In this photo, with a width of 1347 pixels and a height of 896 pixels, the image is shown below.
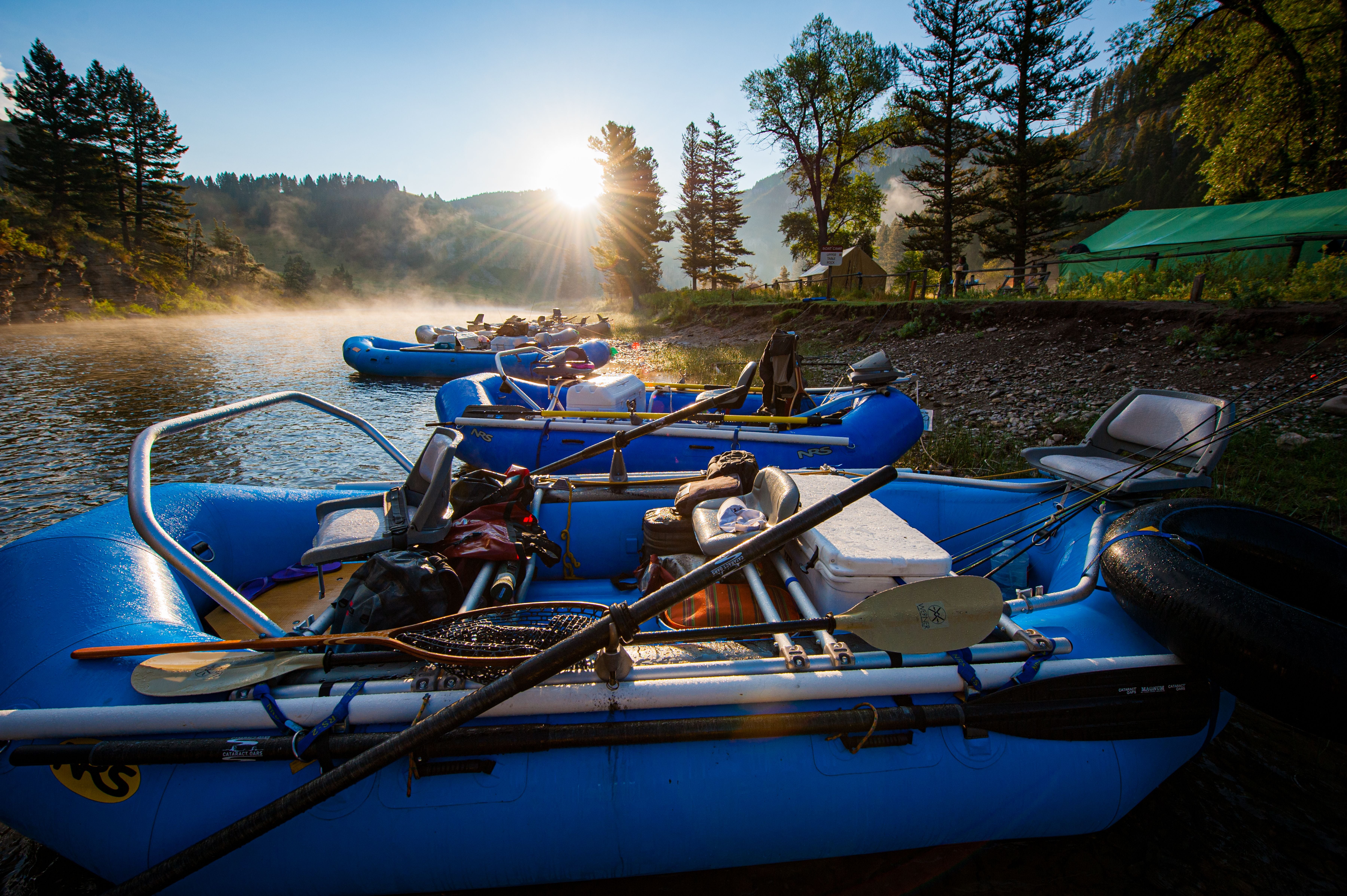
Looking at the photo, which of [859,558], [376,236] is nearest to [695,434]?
[859,558]

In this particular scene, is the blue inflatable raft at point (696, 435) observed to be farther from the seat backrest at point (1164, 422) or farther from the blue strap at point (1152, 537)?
the blue strap at point (1152, 537)

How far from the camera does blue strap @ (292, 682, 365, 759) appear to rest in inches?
70.3

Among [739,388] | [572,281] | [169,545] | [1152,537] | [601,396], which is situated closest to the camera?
[169,545]

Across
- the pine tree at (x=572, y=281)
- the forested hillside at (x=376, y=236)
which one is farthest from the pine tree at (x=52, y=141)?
the pine tree at (x=572, y=281)

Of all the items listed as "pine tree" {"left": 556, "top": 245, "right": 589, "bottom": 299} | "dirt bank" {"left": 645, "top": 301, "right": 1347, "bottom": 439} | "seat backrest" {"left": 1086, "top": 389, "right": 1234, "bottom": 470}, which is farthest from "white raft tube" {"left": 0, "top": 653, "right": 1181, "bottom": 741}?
"pine tree" {"left": 556, "top": 245, "right": 589, "bottom": 299}

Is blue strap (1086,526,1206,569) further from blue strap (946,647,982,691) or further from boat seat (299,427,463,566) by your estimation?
boat seat (299,427,463,566)

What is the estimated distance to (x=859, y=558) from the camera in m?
2.31

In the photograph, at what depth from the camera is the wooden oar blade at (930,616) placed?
1.99 meters

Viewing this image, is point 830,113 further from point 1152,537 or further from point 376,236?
point 376,236

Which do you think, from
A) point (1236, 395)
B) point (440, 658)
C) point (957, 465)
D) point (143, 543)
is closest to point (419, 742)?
point (440, 658)

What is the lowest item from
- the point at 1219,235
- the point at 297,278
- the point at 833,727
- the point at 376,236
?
the point at 833,727

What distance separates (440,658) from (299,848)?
2.63ft

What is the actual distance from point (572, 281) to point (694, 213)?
8980 cm

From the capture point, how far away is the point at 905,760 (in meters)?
2.01
